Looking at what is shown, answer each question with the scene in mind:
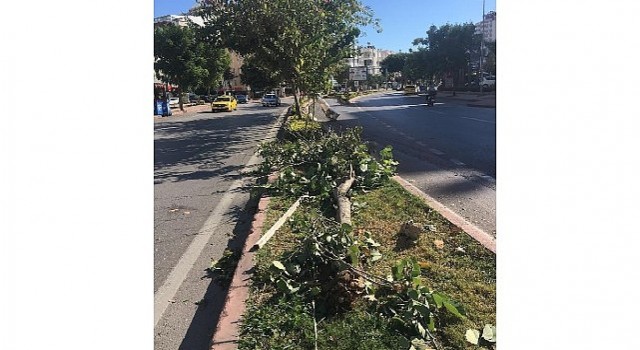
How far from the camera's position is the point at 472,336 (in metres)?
2.37

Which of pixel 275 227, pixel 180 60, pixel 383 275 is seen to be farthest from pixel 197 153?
pixel 180 60

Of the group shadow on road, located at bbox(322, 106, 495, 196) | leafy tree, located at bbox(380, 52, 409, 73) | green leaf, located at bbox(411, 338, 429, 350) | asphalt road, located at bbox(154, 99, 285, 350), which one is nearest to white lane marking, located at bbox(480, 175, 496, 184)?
shadow on road, located at bbox(322, 106, 495, 196)

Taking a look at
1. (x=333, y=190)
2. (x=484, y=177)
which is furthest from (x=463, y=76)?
(x=333, y=190)

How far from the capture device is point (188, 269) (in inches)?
157

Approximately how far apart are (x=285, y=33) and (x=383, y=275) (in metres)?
7.03

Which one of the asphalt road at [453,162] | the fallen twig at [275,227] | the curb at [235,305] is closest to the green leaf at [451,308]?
the curb at [235,305]

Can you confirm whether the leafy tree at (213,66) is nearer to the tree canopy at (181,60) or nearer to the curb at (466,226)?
the tree canopy at (181,60)

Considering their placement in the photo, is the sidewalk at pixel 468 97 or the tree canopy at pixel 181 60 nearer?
the sidewalk at pixel 468 97

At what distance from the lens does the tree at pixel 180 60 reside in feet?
102

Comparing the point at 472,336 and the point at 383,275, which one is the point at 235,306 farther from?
the point at 472,336

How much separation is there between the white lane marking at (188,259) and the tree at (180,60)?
1056 inches

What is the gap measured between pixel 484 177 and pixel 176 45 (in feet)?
95.8

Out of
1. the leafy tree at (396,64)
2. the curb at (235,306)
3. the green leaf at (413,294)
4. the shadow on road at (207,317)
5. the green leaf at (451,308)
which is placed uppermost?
the leafy tree at (396,64)

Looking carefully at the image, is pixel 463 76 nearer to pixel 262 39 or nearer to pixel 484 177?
pixel 262 39
